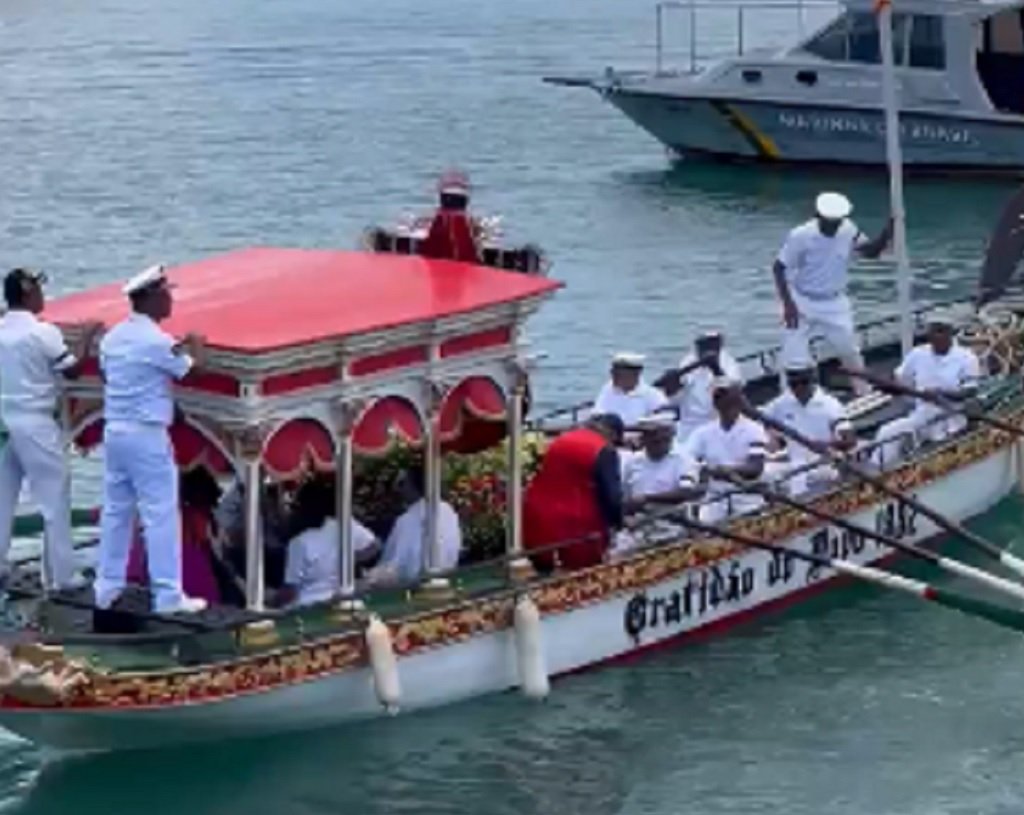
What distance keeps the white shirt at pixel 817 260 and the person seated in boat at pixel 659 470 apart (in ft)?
12.0

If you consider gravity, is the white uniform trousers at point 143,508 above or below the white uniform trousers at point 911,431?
above

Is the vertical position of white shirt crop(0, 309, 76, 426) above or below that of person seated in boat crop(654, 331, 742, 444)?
above

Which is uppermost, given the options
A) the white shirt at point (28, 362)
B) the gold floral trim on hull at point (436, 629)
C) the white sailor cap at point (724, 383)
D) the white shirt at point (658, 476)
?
the white shirt at point (28, 362)

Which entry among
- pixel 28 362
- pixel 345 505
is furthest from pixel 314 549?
pixel 28 362

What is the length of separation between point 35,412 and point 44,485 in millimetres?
484

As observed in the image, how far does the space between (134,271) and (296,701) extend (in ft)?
62.1

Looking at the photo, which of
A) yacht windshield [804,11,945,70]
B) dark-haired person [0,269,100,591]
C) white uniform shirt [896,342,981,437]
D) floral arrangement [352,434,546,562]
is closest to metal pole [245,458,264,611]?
dark-haired person [0,269,100,591]

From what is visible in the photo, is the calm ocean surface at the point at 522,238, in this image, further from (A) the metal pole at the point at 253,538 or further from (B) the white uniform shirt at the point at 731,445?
(B) the white uniform shirt at the point at 731,445

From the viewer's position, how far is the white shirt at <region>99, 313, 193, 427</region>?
1627 centimetres

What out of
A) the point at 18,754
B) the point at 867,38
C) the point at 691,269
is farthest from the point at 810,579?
the point at 867,38

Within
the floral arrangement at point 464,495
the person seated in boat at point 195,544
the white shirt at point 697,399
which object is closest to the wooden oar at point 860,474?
the white shirt at point 697,399

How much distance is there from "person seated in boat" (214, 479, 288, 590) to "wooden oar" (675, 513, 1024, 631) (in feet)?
8.49

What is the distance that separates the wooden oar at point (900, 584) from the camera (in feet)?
59.0

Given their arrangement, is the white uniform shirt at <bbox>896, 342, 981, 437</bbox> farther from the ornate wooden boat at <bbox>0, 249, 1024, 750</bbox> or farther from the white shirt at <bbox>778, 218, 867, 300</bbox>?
the ornate wooden boat at <bbox>0, 249, 1024, 750</bbox>
